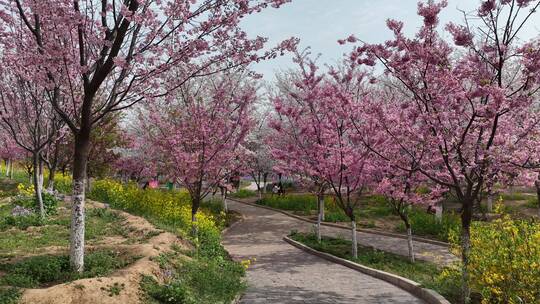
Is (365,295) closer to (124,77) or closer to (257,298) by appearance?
(257,298)

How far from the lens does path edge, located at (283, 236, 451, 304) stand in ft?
26.2

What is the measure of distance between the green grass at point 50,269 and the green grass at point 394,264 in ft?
19.3

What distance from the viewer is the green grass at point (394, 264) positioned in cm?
856

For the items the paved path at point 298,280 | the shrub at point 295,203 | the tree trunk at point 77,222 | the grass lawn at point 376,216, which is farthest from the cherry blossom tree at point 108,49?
the shrub at point 295,203

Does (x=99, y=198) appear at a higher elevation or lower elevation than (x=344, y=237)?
higher

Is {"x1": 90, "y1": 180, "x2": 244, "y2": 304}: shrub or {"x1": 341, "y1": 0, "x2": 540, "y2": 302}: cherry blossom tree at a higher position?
{"x1": 341, "y1": 0, "x2": 540, "y2": 302}: cherry blossom tree

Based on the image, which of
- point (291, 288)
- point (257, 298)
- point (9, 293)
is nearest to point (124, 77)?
point (9, 293)

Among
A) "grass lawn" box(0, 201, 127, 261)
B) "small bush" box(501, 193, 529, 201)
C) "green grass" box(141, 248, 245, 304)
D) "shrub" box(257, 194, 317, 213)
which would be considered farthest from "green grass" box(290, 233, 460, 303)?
"small bush" box(501, 193, 529, 201)

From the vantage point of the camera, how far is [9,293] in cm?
532

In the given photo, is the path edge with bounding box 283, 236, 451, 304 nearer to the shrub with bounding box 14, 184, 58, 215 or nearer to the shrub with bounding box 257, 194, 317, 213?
the shrub with bounding box 14, 184, 58, 215

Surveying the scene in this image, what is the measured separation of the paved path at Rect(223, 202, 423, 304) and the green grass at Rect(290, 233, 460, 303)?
1.88 ft

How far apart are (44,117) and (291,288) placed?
10137 millimetres

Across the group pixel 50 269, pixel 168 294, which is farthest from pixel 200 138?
A: pixel 168 294

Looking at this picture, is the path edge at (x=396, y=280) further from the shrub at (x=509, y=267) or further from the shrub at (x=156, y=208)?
the shrub at (x=156, y=208)
